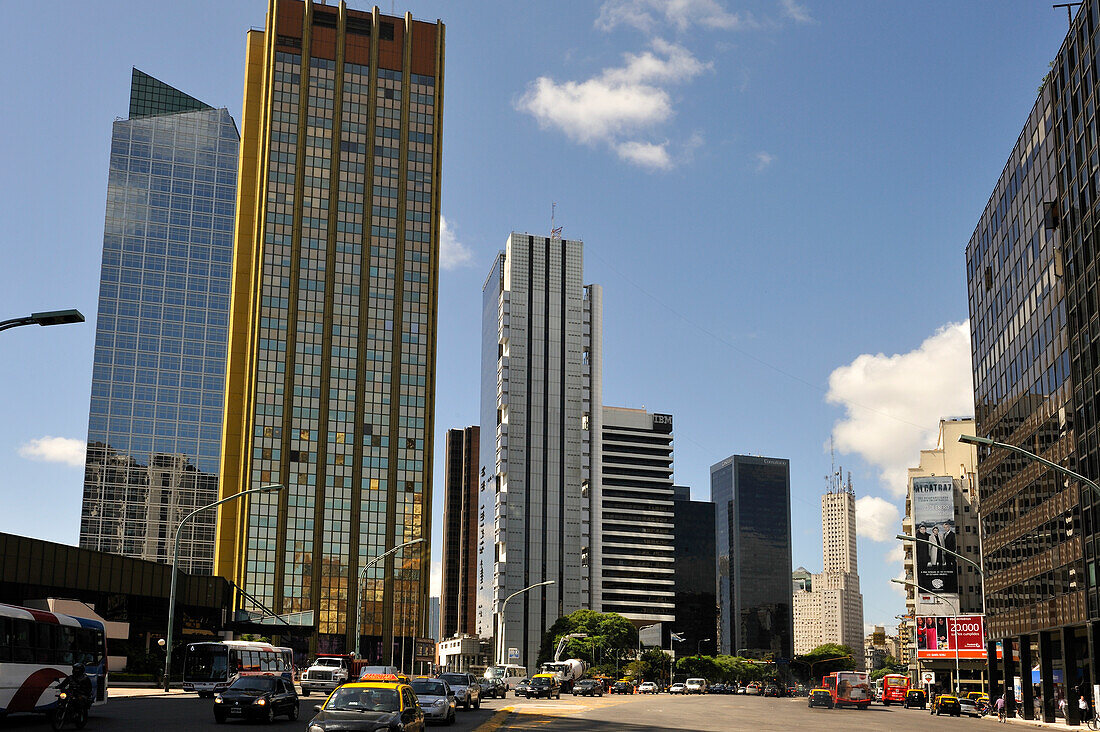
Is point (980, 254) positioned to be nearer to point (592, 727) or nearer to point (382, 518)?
point (592, 727)

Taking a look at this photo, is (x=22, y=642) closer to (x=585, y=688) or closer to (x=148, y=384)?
(x=585, y=688)

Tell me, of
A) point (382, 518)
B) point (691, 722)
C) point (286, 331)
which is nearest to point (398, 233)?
point (286, 331)

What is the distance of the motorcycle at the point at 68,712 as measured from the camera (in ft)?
85.0

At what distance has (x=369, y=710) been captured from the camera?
21.6 metres

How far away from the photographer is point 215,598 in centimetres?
8706

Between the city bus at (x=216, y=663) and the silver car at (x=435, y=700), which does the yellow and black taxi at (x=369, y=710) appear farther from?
the city bus at (x=216, y=663)

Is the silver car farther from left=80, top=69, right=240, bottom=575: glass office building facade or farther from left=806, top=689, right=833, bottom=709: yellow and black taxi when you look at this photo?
left=80, top=69, right=240, bottom=575: glass office building facade

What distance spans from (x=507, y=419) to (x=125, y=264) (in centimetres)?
7516

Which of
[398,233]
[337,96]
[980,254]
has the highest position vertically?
[337,96]

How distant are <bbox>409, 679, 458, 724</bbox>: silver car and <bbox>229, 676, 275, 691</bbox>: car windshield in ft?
15.2

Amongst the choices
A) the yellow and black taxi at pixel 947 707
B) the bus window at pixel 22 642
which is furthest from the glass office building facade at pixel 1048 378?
the bus window at pixel 22 642

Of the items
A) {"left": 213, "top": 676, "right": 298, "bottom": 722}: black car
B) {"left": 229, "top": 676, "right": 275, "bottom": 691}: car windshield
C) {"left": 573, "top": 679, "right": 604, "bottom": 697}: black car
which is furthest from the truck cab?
{"left": 229, "top": 676, "right": 275, "bottom": 691}: car windshield

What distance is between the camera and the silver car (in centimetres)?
3462

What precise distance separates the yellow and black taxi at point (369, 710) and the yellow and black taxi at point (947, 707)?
57.0 metres
